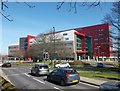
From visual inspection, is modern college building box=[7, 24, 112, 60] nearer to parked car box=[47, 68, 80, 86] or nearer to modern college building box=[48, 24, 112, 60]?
modern college building box=[48, 24, 112, 60]

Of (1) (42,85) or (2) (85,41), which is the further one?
(2) (85,41)

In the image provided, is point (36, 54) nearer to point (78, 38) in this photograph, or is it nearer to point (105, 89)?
point (78, 38)

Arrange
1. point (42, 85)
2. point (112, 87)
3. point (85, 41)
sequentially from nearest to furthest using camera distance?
point (112, 87) < point (42, 85) < point (85, 41)

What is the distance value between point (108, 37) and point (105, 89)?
3419 cm

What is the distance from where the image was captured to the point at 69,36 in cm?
11600

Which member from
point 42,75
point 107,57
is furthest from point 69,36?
point 42,75

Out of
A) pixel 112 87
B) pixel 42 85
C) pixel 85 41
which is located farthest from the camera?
pixel 85 41

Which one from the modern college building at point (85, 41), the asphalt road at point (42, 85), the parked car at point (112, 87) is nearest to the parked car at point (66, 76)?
the asphalt road at point (42, 85)

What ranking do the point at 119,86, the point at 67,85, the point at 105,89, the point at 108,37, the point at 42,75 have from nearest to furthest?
the point at 119,86
the point at 105,89
the point at 67,85
the point at 42,75
the point at 108,37

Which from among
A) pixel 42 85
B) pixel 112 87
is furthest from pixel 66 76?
pixel 112 87

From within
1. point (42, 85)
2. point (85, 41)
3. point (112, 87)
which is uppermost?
point (85, 41)

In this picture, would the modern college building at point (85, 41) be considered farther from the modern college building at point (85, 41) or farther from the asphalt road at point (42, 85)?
the asphalt road at point (42, 85)

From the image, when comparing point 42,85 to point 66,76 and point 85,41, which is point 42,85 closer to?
point 66,76

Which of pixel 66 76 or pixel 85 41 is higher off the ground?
pixel 85 41
